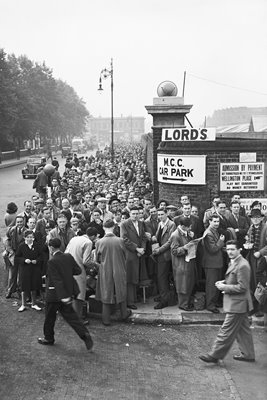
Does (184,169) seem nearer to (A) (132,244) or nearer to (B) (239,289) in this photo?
(A) (132,244)

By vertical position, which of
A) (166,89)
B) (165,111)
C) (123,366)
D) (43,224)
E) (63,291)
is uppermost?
(166,89)

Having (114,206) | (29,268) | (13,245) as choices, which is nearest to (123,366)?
(29,268)

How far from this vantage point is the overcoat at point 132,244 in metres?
8.04

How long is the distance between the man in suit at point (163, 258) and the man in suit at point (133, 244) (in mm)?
262

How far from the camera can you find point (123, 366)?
20.2 feet

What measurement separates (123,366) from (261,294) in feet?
7.56

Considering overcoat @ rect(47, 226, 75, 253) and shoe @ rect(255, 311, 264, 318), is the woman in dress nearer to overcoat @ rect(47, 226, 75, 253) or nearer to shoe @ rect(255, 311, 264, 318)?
overcoat @ rect(47, 226, 75, 253)

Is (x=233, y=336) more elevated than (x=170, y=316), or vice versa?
(x=233, y=336)

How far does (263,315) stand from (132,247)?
236cm

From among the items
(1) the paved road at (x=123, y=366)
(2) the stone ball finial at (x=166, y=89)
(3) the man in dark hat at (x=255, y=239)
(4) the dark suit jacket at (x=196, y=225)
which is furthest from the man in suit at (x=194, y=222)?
(2) the stone ball finial at (x=166, y=89)

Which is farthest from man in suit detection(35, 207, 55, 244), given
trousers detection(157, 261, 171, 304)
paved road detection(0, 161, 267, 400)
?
trousers detection(157, 261, 171, 304)

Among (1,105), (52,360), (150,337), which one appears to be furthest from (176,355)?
(1,105)

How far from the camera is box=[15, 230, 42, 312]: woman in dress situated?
7.98 meters

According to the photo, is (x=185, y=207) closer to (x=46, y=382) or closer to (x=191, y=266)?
(x=191, y=266)
